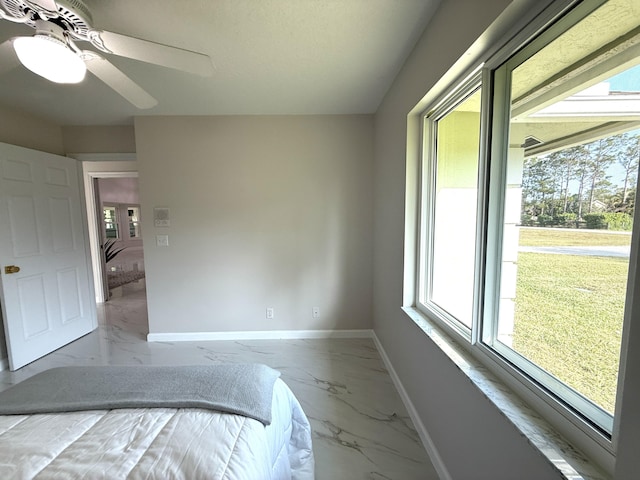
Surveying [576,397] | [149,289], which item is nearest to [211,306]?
[149,289]

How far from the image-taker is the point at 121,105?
2461 mm

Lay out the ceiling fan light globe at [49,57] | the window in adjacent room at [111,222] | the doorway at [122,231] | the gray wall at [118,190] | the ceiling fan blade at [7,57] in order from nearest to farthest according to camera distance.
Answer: the ceiling fan light globe at [49,57] < the ceiling fan blade at [7,57] < the doorway at [122,231] < the gray wall at [118,190] < the window in adjacent room at [111,222]

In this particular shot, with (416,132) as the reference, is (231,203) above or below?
below

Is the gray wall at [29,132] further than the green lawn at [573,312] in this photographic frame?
Yes

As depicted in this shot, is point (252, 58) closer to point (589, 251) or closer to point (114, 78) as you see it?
point (114, 78)

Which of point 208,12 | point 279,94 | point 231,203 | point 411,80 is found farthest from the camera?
point 231,203

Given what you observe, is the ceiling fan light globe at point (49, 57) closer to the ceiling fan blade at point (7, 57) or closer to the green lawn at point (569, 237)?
the ceiling fan blade at point (7, 57)

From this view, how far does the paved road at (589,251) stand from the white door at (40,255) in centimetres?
378

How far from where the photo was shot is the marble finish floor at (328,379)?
1493 mm

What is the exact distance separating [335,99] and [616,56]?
6.59ft

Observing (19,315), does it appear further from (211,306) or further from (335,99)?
(335,99)

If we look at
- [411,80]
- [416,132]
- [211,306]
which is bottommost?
[211,306]

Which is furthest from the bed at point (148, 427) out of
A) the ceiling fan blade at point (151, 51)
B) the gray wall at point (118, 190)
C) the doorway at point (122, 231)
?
the gray wall at point (118, 190)

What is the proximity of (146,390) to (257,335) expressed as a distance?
6.20ft
